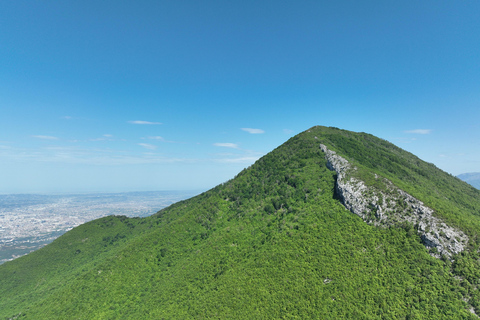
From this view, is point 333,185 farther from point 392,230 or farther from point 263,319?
point 263,319

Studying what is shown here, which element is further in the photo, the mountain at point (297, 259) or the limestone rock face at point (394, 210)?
the limestone rock face at point (394, 210)

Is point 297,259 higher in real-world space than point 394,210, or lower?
lower

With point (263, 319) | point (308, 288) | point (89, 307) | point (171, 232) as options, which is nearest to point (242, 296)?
point (263, 319)

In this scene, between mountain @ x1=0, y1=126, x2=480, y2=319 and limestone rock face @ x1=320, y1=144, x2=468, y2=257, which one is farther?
limestone rock face @ x1=320, y1=144, x2=468, y2=257

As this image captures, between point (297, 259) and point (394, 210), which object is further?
point (297, 259)
